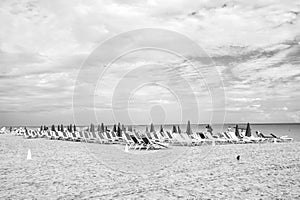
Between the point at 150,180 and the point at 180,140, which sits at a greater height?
the point at 180,140

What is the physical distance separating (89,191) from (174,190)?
1.46 meters

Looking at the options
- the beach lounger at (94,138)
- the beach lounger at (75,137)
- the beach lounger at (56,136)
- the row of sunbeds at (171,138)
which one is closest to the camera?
the row of sunbeds at (171,138)

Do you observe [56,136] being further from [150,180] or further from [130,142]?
[150,180]

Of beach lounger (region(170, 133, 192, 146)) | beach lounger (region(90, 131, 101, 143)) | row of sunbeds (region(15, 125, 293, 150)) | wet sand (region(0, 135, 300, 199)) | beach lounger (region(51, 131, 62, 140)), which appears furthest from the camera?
beach lounger (region(51, 131, 62, 140))

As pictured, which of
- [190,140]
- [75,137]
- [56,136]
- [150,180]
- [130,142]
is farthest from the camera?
[56,136]

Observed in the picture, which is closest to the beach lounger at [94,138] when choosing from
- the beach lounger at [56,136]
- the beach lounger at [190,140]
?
the beach lounger at [56,136]

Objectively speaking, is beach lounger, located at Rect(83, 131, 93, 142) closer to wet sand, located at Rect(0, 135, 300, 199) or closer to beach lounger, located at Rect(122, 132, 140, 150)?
beach lounger, located at Rect(122, 132, 140, 150)

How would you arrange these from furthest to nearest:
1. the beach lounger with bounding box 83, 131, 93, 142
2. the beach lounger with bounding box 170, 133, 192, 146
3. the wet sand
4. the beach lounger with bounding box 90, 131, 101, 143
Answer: the beach lounger with bounding box 83, 131, 93, 142
the beach lounger with bounding box 90, 131, 101, 143
the beach lounger with bounding box 170, 133, 192, 146
the wet sand

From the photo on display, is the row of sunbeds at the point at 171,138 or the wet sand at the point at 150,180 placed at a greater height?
the row of sunbeds at the point at 171,138

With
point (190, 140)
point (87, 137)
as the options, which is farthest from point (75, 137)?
point (190, 140)

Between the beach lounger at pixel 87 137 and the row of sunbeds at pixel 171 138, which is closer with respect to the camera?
the row of sunbeds at pixel 171 138

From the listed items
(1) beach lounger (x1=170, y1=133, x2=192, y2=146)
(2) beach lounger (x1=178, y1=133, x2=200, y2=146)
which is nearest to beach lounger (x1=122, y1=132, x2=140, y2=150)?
(1) beach lounger (x1=170, y1=133, x2=192, y2=146)

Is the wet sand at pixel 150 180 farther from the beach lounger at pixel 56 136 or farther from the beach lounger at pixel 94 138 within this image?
the beach lounger at pixel 56 136

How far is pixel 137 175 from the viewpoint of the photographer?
6957 millimetres
